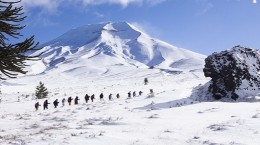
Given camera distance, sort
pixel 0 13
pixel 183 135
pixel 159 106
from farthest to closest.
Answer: pixel 159 106
pixel 183 135
pixel 0 13

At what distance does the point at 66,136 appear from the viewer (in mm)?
15711

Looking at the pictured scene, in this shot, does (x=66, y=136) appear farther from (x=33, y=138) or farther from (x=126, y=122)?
(x=126, y=122)

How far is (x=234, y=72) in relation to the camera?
120 ft

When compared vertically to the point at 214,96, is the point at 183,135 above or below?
below

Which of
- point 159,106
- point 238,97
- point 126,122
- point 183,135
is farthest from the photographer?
point 238,97

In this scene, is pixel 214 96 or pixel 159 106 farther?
pixel 214 96

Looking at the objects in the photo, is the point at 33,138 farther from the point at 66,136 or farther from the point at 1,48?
the point at 1,48

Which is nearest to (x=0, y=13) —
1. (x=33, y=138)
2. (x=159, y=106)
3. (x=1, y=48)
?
(x=1, y=48)

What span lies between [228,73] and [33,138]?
24.2 meters

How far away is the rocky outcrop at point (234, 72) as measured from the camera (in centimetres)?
3569

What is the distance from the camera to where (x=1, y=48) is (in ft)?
41.6

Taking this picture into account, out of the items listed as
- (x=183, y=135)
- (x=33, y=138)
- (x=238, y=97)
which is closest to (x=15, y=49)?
(x=33, y=138)

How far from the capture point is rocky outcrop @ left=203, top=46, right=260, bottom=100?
35688 millimetres

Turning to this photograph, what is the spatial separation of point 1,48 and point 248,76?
27177mm
